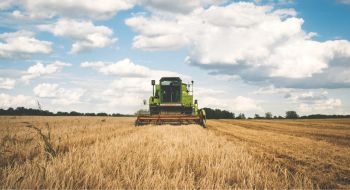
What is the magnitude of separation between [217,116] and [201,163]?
3459 inches

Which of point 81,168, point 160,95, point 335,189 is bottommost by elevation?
point 335,189

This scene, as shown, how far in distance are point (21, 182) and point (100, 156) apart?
1.62 m

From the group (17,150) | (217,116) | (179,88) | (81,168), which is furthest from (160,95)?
(217,116)

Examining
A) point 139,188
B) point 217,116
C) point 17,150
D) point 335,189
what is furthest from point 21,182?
point 217,116

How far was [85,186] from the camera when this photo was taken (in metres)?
3.00

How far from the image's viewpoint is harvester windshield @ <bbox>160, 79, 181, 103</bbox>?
20.9 metres

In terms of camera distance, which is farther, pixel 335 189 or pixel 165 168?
pixel 165 168

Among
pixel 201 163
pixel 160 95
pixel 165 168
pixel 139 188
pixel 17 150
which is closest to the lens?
pixel 139 188

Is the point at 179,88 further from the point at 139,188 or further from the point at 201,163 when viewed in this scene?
the point at 139,188

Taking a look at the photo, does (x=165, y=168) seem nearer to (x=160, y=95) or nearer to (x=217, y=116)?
(x=160, y=95)

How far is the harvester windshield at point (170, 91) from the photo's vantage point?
822 inches

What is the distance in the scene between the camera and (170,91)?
828 inches

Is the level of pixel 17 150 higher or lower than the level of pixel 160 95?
lower

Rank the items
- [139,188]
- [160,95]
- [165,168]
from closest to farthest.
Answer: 1. [139,188]
2. [165,168]
3. [160,95]
